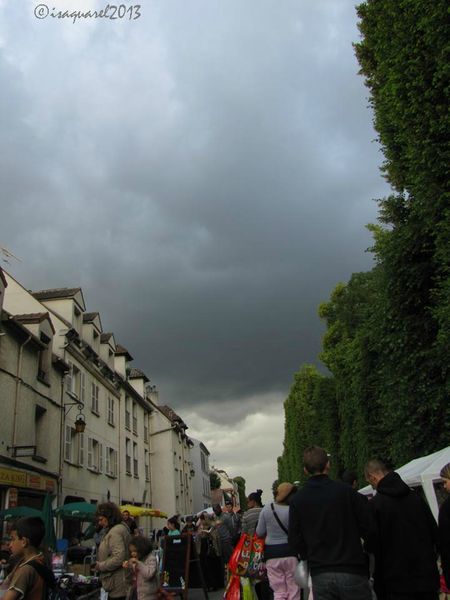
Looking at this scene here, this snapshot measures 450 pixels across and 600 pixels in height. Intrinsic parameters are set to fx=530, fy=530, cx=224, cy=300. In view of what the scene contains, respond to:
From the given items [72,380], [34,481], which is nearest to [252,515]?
[34,481]

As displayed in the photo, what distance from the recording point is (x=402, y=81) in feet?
39.9

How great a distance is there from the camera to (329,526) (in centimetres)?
386

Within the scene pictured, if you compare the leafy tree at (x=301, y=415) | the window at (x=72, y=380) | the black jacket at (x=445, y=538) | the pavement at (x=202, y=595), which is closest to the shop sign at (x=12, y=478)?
the window at (x=72, y=380)

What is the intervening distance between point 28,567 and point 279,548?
11.0 feet

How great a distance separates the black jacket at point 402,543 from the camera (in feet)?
13.6

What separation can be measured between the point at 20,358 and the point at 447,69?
624 inches

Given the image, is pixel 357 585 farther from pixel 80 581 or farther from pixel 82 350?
pixel 82 350

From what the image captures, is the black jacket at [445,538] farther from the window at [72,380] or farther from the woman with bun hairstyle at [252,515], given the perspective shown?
the window at [72,380]

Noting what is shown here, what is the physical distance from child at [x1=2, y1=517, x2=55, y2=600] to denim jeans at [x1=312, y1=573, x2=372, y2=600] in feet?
6.60

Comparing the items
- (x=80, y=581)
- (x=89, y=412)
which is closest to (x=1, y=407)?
(x=80, y=581)

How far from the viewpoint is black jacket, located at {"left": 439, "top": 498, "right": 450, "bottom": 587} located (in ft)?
15.1

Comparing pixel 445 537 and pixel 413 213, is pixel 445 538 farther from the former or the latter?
pixel 413 213

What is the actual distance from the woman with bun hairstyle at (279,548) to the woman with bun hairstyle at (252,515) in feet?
3.65

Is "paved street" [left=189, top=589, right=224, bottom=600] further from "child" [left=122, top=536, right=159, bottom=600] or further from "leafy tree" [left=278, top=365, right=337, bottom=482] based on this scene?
"leafy tree" [left=278, top=365, right=337, bottom=482]
